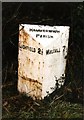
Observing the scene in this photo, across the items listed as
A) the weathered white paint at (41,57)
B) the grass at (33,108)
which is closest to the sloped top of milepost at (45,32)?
the weathered white paint at (41,57)

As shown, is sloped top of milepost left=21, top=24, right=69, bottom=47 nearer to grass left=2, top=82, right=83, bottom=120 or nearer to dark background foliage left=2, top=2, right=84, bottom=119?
dark background foliage left=2, top=2, right=84, bottom=119

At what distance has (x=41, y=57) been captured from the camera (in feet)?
10.5

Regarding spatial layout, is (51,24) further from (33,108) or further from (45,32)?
(33,108)

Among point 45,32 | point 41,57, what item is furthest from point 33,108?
point 45,32

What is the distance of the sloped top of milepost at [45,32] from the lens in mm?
3217

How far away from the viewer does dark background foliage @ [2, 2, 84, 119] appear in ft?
10.6

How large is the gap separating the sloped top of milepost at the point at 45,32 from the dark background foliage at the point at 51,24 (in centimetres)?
4

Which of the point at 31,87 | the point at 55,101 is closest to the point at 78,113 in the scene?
the point at 55,101

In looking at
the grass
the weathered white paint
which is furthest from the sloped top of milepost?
the grass

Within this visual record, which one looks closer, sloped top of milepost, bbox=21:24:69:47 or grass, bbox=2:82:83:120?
sloped top of milepost, bbox=21:24:69:47

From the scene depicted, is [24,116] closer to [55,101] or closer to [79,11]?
[55,101]

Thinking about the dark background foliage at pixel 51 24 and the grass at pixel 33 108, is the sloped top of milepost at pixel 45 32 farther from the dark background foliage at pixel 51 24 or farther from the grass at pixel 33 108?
the grass at pixel 33 108

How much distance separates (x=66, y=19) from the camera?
328cm

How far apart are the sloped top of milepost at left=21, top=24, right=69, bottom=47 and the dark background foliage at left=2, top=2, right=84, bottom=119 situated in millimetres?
37
